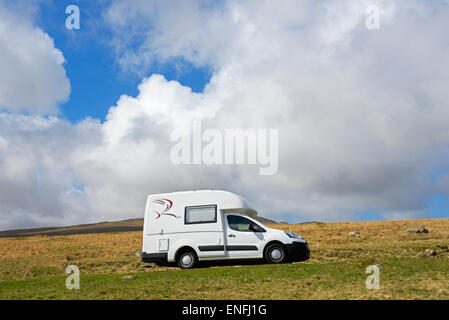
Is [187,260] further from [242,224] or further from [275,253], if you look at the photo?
[275,253]

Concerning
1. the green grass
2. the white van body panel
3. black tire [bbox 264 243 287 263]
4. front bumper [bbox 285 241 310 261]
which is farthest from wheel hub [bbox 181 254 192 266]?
front bumper [bbox 285 241 310 261]

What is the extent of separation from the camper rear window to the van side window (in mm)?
790

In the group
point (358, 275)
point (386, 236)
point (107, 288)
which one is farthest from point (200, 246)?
point (386, 236)

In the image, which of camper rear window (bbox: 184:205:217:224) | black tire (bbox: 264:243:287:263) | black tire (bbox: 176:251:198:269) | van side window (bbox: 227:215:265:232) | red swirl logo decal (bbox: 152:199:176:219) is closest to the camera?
black tire (bbox: 264:243:287:263)

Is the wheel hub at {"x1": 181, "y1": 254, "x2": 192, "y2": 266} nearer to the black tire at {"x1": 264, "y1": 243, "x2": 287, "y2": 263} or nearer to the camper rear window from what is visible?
the camper rear window

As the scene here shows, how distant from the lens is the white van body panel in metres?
20.2

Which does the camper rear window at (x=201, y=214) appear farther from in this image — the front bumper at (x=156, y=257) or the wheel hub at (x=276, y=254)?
the wheel hub at (x=276, y=254)

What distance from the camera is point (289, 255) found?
19547 millimetres

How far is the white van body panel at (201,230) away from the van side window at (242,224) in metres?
0.15

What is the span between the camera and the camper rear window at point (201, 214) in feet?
68.9

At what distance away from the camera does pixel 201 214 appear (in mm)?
21188

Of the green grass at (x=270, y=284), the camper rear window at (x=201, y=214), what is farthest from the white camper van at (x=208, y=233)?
the green grass at (x=270, y=284)
